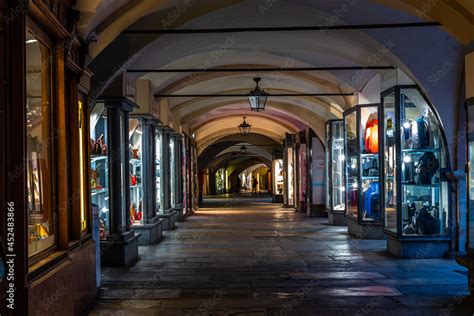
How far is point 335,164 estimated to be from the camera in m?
17.9

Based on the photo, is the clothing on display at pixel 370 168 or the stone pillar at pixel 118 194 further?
the clothing on display at pixel 370 168

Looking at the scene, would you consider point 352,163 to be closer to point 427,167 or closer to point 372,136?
point 372,136

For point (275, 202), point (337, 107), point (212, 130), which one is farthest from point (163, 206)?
point (275, 202)

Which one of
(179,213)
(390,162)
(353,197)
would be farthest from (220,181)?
(390,162)

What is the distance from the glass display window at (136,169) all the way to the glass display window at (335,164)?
6.15m

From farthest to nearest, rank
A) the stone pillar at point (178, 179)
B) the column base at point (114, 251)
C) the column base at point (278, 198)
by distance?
the column base at point (278, 198)
the stone pillar at point (178, 179)
the column base at point (114, 251)

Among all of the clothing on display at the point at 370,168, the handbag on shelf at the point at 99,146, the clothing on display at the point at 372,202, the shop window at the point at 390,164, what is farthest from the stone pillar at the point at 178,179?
the shop window at the point at 390,164

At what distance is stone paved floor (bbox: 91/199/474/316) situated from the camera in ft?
22.6

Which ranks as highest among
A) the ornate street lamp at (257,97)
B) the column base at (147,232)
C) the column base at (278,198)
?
the ornate street lamp at (257,97)

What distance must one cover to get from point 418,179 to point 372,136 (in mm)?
2887

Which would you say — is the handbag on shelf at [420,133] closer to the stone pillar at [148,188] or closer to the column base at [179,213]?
the stone pillar at [148,188]

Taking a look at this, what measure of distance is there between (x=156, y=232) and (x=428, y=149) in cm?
621

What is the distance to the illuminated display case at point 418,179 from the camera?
10680 mm

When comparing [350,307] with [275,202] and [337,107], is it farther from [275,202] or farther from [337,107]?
[275,202]
